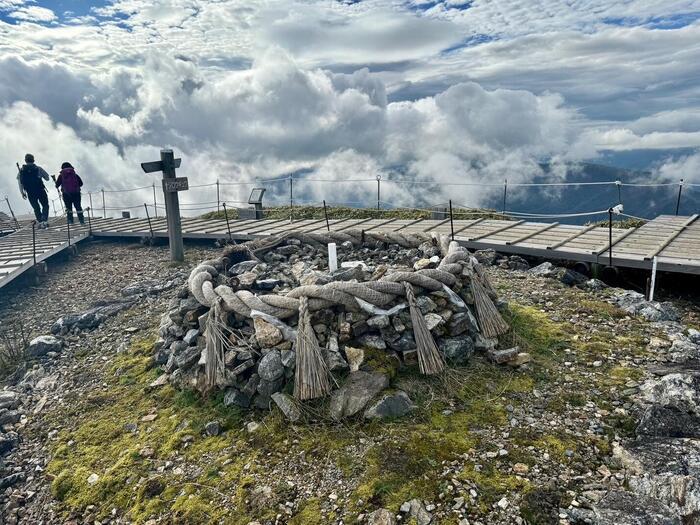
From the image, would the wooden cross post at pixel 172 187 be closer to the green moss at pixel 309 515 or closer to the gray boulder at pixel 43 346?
the gray boulder at pixel 43 346

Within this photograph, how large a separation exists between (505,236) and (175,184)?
7.62 meters

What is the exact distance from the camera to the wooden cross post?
1122 cm

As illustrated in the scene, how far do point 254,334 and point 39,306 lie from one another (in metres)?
6.87

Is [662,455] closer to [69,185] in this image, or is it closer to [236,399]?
[236,399]

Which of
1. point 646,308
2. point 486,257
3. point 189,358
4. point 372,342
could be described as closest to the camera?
point 372,342

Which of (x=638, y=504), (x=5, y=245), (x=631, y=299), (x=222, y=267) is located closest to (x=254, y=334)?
(x=222, y=267)

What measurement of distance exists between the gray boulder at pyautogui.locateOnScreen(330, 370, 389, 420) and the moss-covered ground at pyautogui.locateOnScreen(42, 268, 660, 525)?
0.13 metres

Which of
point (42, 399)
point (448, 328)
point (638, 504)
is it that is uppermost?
point (448, 328)

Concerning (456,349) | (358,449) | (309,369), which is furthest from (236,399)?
(456,349)

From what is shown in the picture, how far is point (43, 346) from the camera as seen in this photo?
23.4ft

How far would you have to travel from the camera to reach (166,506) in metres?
3.88

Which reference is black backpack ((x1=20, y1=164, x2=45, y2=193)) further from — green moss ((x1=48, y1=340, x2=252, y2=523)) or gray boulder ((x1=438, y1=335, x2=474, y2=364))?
gray boulder ((x1=438, y1=335, x2=474, y2=364))

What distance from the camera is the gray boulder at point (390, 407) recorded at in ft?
14.7

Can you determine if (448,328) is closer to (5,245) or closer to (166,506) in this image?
(166,506)
